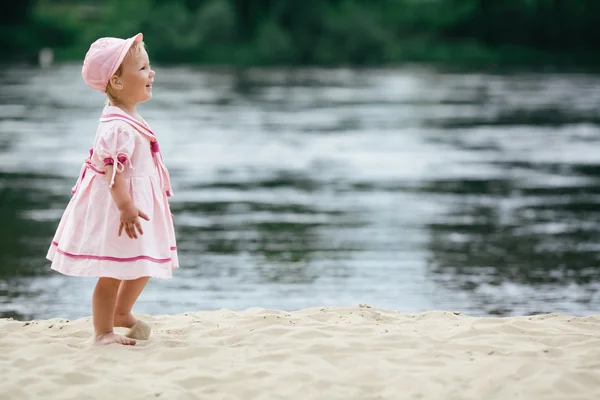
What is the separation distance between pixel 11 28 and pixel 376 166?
51565mm

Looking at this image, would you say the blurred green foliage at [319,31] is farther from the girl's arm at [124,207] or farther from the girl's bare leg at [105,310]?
the girl's arm at [124,207]

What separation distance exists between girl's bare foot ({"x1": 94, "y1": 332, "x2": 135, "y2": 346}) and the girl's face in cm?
120

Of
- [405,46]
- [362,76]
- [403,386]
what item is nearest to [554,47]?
[405,46]

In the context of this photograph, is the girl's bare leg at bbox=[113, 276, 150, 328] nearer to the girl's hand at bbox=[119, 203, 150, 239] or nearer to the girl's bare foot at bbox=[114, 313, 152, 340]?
the girl's bare foot at bbox=[114, 313, 152, 340]

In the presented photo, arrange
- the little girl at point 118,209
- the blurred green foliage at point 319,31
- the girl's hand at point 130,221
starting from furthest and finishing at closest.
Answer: the blurred green foliage at point 319,31
the little girl at point 118,209
the girl's hand at point 130,221

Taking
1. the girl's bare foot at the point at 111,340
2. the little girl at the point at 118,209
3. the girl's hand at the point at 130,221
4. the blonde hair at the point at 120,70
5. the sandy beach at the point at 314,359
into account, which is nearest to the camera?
the sandy beach at the point at 314,359

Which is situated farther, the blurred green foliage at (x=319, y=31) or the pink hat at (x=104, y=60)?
the blurred green foliage at (x=319, y=31)

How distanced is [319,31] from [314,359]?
54.6 m

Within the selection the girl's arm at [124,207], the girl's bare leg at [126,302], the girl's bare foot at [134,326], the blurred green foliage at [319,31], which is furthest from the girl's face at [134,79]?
the blurred green foliage at [319,31]

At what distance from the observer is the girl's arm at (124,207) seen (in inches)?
205

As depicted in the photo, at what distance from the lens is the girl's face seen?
555cm

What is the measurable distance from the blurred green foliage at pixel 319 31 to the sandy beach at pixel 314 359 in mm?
49049

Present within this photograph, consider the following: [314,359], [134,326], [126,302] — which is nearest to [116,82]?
[126,302]

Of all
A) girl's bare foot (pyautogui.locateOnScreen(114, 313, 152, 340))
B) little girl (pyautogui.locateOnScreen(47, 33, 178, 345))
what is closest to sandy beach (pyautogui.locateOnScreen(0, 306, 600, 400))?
girl's bare foot (pyautogui.locateOnScreen(114, 313, 152, 340))
